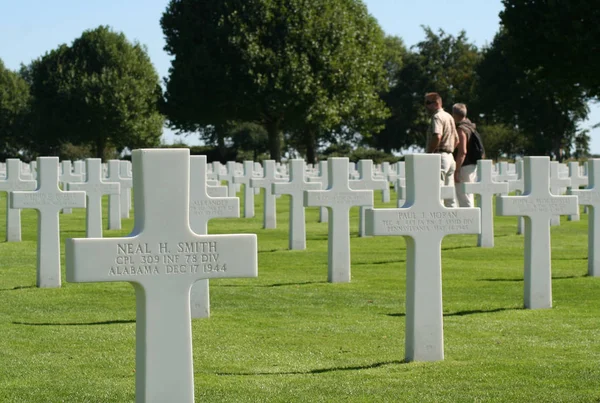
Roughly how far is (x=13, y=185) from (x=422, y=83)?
55384mm

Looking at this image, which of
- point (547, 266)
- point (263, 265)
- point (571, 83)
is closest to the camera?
point (547, 266)

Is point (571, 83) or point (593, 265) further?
point (571, 83)

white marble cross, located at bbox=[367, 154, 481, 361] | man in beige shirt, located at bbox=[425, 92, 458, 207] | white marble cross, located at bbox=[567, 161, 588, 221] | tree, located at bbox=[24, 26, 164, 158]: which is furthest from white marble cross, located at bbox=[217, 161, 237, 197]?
tree, located at bbox=[24, 26, 164, 158]

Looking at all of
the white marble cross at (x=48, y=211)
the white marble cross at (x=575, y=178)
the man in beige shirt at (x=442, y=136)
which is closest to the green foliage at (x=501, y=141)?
the white marble cross at (x=575, y=178)

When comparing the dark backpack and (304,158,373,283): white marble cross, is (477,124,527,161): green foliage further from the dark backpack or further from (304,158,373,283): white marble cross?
(304,158,373,283): white marble cross

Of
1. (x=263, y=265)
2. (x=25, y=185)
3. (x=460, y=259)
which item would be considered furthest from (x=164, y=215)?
(x=25, y=185)

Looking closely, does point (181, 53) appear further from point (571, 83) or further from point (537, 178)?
point (537, 178)

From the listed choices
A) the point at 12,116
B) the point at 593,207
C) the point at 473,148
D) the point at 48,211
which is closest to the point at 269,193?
the point at 473,148

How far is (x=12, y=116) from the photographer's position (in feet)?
234

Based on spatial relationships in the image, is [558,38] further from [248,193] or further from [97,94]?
[97,94]

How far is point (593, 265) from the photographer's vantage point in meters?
12.2

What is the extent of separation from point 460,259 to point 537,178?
5.19 m

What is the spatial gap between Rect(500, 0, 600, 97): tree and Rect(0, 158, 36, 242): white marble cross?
19.8 m

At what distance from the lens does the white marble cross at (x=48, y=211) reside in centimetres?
1155
